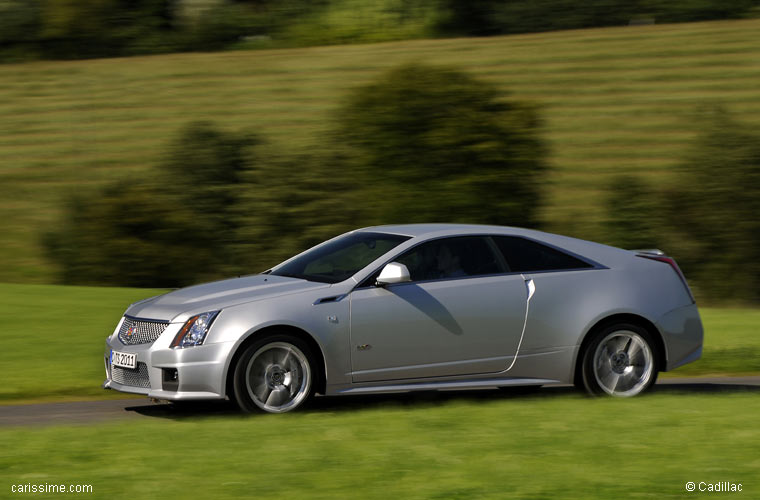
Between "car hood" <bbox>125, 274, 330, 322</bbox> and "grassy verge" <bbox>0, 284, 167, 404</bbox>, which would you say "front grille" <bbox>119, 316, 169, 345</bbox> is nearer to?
"car hood" <bbox>125, 274, 330, 322</bbox>

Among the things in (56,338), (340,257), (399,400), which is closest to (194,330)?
(340,257)

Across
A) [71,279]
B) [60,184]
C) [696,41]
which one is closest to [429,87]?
[71,279]

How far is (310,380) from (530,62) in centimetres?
3169

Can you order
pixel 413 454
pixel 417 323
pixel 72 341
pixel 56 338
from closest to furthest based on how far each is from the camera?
pixel 413 454, pixel 417 323, pixel 72 341, pixel 56 338

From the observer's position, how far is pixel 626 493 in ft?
20.0

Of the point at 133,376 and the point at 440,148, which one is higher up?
the point at 440,148

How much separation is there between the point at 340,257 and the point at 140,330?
1809mm

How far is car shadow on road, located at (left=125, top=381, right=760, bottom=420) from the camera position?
966 centimetres

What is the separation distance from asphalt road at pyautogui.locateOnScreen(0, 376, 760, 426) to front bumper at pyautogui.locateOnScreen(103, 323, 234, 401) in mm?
477

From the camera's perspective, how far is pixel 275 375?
9117mm

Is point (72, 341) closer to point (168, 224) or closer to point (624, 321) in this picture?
point (624, 321)

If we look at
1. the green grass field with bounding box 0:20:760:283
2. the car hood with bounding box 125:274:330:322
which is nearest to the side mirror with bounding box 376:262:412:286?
the car hood with bounding box 125:274:330:322

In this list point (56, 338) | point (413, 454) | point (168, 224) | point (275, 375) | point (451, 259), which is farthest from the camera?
point (168, 224)

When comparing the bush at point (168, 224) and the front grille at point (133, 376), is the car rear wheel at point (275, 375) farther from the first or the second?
the bush at point (168, 224)
